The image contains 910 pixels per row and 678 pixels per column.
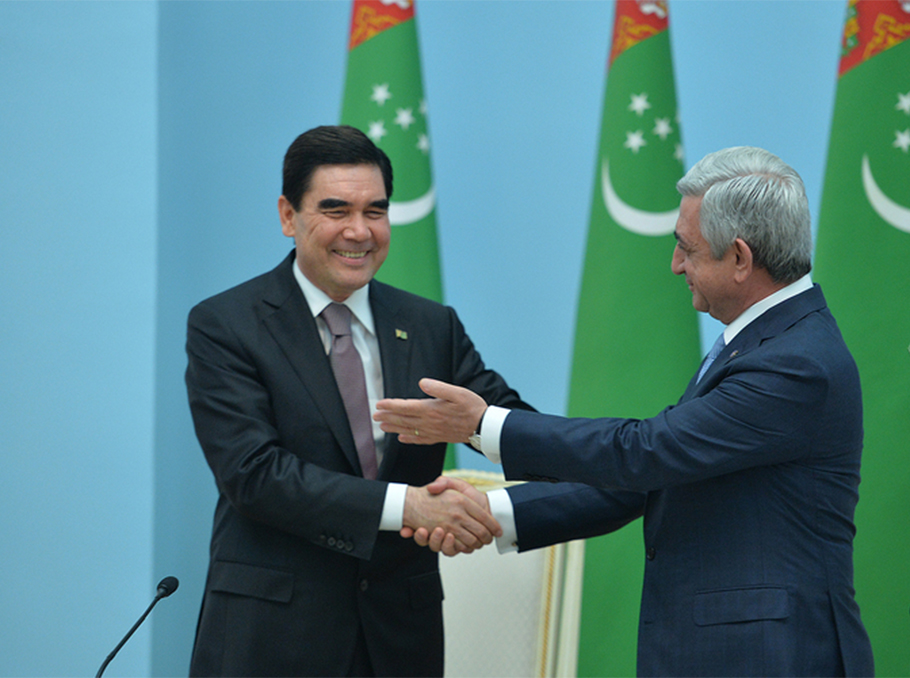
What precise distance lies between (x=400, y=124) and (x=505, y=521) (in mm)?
1601

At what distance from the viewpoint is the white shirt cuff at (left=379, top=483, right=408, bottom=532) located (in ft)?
6.91

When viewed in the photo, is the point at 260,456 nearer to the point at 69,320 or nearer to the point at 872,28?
the point at 69,320

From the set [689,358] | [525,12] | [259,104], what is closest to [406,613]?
[689,358]

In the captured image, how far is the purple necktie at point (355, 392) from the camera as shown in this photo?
7.22 feet

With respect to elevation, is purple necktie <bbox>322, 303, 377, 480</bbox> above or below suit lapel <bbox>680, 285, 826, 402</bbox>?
below

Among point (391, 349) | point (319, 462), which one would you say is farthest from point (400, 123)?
point (319, 462)

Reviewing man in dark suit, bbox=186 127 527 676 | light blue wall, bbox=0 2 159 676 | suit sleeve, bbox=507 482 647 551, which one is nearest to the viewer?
man in dark suit, bbox=186 127 527 676

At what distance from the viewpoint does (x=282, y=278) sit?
91.1 inches

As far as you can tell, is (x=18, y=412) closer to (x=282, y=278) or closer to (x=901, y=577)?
(x=282, y=278)

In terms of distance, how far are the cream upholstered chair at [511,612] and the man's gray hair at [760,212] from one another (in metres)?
1.26

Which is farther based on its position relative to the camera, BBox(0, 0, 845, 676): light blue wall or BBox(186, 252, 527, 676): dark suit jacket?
BBox(0, 0, 845, 676): light blue wall

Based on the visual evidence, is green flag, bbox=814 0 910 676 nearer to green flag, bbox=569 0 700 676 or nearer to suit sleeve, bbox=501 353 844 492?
green flag, bbox=569 0 700 676

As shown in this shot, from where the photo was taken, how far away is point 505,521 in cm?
239

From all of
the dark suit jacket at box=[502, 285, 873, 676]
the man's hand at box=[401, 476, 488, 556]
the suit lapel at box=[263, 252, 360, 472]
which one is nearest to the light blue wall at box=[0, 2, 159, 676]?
the suit lapel at box=[263, 252, 360, 472]
